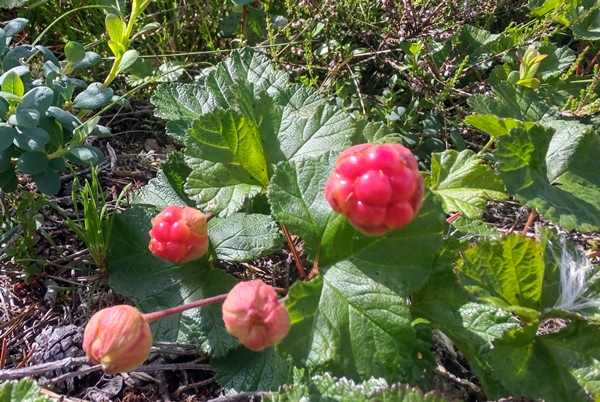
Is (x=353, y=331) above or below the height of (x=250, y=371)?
above

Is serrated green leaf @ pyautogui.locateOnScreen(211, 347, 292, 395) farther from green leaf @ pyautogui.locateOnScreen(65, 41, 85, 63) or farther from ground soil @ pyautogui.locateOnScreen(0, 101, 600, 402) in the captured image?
green leaf @ pyautogui.locateOnScreen(65, 41, 85, 63)

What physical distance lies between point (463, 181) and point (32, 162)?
1225mm

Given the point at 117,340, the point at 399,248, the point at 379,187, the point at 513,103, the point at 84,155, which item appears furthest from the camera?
the point at 513,103

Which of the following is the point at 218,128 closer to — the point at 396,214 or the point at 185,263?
the point at 185,263

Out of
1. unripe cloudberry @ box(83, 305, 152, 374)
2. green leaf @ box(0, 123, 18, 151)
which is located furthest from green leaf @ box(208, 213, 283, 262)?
green leaf @ box(0, 123, 18, 151)

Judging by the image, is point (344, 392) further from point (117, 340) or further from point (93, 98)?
point (93, 98)

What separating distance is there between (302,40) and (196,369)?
154cm

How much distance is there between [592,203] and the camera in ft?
5.16

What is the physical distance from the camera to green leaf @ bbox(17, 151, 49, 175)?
159 cm

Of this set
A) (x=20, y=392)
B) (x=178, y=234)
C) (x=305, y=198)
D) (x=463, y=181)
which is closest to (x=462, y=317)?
(x=463, y=181)

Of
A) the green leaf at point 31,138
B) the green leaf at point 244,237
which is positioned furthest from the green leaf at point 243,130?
the green leaf at point 31,138

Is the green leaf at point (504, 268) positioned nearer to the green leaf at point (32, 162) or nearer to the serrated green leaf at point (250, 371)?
the serrated green leaf at point (250, 371)

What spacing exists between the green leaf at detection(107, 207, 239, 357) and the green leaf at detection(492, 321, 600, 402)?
A: 0.68 m

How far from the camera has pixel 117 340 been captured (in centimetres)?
123
